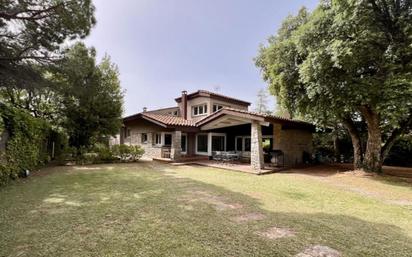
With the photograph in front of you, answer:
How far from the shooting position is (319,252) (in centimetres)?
356

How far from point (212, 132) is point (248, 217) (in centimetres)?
1383

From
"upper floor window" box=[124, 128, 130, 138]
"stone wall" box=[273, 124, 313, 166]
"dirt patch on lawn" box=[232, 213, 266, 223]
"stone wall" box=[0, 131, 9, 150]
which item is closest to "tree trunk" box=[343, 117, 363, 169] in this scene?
"stone wall" box=[273, 124, 313, 166]

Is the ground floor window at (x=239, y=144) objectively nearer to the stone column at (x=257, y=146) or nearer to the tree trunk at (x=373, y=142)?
the stone column at (x=257, y=146)

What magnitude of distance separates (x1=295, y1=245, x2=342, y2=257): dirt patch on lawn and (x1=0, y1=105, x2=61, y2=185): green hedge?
358 inches

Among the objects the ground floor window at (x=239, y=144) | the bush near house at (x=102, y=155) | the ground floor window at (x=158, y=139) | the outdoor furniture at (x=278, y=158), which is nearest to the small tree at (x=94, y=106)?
the bush near house at (x=102, y=155)

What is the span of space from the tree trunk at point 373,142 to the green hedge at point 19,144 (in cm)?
1542

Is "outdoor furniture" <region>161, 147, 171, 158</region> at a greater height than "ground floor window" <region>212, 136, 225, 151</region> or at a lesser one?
lesser

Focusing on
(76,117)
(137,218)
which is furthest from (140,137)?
(137,218)

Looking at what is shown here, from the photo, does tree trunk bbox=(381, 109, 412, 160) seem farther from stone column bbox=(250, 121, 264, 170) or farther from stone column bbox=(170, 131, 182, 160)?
stone column bbox=(170, 131, 182, 160)

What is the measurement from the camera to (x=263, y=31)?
16344 millimetres

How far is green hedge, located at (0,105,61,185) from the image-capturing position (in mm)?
7801

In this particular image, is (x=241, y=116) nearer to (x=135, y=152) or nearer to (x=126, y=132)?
(x=135, y=152)

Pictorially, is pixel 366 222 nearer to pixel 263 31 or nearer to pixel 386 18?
pixel 386 18

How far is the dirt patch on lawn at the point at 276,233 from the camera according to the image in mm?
4098
